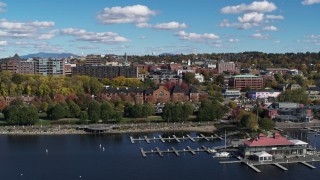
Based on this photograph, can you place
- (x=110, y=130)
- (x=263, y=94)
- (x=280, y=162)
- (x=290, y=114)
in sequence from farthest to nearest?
(x=263, y=94)
(x=290, y=114)
(x=110, y=130)
(x=280, y=162)

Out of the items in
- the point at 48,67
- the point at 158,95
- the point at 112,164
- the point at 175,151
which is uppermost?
the point at 48,67

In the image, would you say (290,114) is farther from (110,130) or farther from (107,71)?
(107,71)

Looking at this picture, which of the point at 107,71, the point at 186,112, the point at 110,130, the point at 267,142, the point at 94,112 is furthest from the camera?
the point at 107,71

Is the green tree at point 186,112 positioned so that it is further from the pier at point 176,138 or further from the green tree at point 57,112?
the green tree at point 57,112

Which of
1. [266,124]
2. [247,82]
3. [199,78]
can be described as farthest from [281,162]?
[199,78]

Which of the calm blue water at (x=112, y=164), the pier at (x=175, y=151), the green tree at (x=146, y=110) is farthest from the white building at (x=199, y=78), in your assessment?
the pier at (x=175, y=151)

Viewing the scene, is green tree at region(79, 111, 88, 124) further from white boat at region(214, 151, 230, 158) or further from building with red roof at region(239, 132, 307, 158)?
building with red roof at region(239, 132, 307, 158)

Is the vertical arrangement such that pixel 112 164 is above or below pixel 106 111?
below

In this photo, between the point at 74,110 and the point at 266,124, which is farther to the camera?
the point at 74,110
